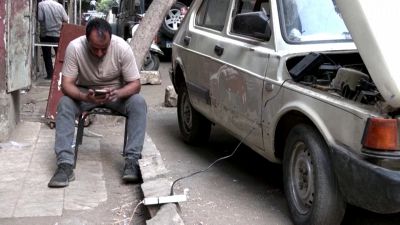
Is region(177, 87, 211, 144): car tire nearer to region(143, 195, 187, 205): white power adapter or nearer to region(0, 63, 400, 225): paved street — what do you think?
region(0, 63, 400, 225): paved street

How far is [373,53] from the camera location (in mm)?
3199

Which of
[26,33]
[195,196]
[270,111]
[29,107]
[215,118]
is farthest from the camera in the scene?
[29,107]

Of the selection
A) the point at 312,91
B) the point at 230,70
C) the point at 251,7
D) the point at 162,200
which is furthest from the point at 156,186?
the point at 251,7

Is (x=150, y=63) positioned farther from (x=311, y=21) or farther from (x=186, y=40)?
(x=311, y=21)

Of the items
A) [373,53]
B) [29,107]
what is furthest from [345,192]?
[29,107]

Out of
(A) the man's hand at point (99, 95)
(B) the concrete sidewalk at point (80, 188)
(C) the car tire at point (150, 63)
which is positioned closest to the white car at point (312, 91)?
(B) the concrete sidewalk at point (80, 188)

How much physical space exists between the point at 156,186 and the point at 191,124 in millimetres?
2027

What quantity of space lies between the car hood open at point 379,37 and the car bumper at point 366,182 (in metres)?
0.37

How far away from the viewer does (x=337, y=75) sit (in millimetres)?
3736

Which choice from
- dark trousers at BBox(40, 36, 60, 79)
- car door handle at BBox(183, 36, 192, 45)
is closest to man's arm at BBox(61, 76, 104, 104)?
car door handle at BBox(183, 36, 192, 45)

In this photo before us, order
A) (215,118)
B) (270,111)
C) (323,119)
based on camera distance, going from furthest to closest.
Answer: (215,118) → (270,111) → (323,119)

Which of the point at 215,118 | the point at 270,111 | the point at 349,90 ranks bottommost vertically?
the point at 215,118

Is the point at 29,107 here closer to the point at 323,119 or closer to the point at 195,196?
the point at 195,196

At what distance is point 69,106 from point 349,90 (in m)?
2.36
